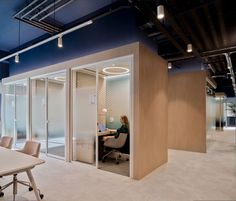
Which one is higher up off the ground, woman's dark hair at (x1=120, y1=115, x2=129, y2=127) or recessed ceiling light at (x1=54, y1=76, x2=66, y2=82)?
recessed ceiling light at (x1=54, y1=76, x2=66, y2=82)

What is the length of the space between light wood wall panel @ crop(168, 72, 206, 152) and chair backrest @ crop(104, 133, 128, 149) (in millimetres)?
2937

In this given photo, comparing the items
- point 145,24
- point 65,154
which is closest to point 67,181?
point 65,154

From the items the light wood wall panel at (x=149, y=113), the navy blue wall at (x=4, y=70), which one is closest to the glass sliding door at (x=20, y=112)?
the navy blue wall at (x=4, y=70)

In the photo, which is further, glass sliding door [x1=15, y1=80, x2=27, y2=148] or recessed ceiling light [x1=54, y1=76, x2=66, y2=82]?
glass sliding door [x1=15, y1=80, x2=27, y2=148]

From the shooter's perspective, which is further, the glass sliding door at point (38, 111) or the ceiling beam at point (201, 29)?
the glass sliding door at point (38, 111)

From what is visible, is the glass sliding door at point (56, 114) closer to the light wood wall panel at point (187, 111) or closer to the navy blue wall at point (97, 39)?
the navy blue wall at point (97, 39)

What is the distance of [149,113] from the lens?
4.26m

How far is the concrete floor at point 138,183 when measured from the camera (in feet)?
10.2

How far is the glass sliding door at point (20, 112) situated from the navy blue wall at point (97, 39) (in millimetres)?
1308

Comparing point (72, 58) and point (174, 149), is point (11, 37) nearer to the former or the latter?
point (72, 58)

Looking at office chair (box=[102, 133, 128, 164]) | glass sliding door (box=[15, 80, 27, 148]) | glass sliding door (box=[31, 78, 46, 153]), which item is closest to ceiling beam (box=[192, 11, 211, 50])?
office chair (box=[102, 133, 128, 164])

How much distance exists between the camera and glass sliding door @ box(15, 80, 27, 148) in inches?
278

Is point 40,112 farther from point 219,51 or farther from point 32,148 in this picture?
point 219,51

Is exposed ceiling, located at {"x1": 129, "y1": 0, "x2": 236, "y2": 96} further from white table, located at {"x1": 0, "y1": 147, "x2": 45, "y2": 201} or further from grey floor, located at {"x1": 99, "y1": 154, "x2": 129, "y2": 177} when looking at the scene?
grey floor, located at {"x1": 99, "y1": 154, "x2": 129, "y2": 177}
